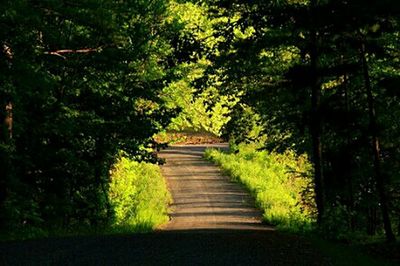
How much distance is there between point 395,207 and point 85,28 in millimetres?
13520

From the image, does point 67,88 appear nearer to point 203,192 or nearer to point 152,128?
point 152,128

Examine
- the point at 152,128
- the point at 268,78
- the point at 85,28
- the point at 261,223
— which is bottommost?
the point at 261,223

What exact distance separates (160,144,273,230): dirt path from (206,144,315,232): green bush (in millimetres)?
693

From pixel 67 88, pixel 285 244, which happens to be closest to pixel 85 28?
pixel 67 88

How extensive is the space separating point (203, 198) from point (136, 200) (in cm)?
383

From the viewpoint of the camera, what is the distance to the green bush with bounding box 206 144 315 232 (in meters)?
29.6

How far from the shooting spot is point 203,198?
37.8 metres

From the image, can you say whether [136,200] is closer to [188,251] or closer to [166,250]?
[166,250]

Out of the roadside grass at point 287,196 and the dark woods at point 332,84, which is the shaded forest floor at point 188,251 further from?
the dark woods at point 332,84

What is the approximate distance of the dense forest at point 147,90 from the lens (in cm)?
2028

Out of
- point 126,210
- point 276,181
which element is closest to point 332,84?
point 126,210

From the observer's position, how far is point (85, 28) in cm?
2353

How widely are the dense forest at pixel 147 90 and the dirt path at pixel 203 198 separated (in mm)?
4181

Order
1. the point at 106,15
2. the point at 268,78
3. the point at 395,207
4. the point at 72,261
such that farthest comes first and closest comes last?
the point at 395,207 → the point at 268,78 → the point at 106,15 → the point at 72,261
